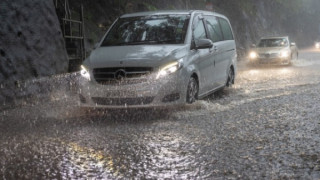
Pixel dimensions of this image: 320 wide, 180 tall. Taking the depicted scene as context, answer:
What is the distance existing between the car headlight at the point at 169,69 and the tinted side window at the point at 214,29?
2254mm

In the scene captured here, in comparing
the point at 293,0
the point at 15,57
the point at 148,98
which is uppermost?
the point at 293,0

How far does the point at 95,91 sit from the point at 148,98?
0.96m

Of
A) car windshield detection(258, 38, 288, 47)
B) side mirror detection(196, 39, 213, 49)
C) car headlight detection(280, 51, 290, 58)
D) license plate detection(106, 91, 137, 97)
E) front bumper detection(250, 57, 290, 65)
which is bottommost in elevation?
license plate detection(106, 91, 137, 97)

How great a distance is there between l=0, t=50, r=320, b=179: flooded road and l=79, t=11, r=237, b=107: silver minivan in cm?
38

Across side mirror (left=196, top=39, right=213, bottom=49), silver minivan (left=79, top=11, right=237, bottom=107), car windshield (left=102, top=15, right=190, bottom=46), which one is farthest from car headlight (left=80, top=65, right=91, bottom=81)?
side mirror (left=196, top=39, right=213, bottom=49)

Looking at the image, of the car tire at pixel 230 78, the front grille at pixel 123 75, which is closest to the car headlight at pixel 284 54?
the car tire at pixel 230 78

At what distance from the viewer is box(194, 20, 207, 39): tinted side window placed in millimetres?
9197

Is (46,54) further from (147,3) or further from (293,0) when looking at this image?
(293,0)

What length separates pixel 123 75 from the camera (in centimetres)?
777

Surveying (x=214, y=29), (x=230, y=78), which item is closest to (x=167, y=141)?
(x=214, y=29)

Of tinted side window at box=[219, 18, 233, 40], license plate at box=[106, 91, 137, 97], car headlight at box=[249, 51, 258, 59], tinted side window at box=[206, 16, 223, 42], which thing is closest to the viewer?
license plate at box=[106, 91, 137, 97]

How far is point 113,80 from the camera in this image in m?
7.80

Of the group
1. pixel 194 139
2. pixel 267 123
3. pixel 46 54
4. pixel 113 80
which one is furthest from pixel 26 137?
pixel 46 54

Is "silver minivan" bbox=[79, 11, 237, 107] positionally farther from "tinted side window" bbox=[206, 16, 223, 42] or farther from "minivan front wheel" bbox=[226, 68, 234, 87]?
"minivan front wheel" bbox=[226, 68, 234, 87]
